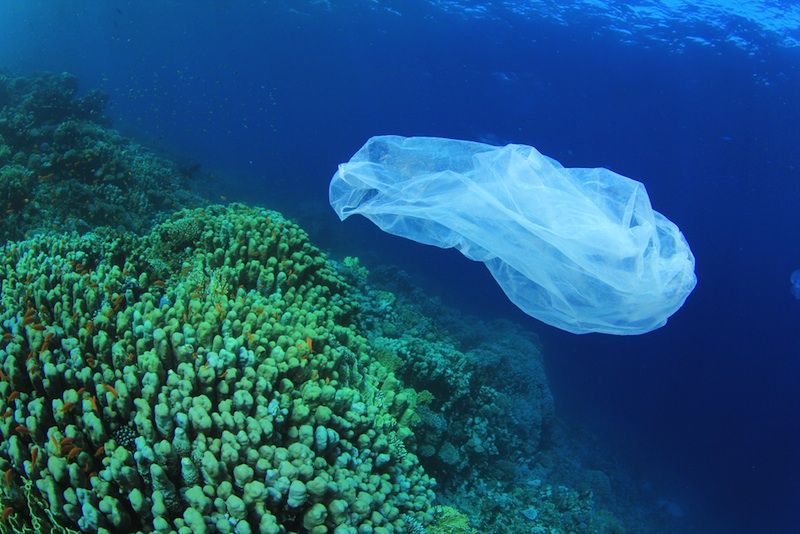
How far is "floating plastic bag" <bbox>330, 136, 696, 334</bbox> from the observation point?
4766 millimetres

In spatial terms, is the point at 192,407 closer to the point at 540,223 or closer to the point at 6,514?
the point at 6,514

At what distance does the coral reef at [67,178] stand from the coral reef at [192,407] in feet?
12.9

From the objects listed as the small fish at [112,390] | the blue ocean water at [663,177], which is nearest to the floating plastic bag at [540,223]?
the small fish at [112,390]

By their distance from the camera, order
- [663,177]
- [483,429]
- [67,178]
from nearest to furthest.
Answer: [483,429], [67,178], [663,177]

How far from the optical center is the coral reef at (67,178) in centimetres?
760

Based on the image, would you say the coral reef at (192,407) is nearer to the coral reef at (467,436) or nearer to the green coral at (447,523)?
the green coral at (447,523)

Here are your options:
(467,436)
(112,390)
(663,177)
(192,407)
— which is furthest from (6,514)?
(663,177)

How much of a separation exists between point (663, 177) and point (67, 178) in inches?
1410

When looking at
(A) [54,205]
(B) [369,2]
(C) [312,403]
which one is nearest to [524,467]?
(C) [312,403]

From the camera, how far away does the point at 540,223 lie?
15.8ft

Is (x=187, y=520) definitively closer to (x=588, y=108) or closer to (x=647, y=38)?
(x=647, y=38)

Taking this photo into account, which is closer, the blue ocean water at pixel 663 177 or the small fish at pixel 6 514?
the small fish at pixel 6 514

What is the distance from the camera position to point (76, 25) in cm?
7756

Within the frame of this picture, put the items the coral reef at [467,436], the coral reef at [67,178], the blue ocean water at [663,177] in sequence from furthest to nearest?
the blue ocean water at [663,177], the coral reef at [67,178], the coral reef at [467,436]
